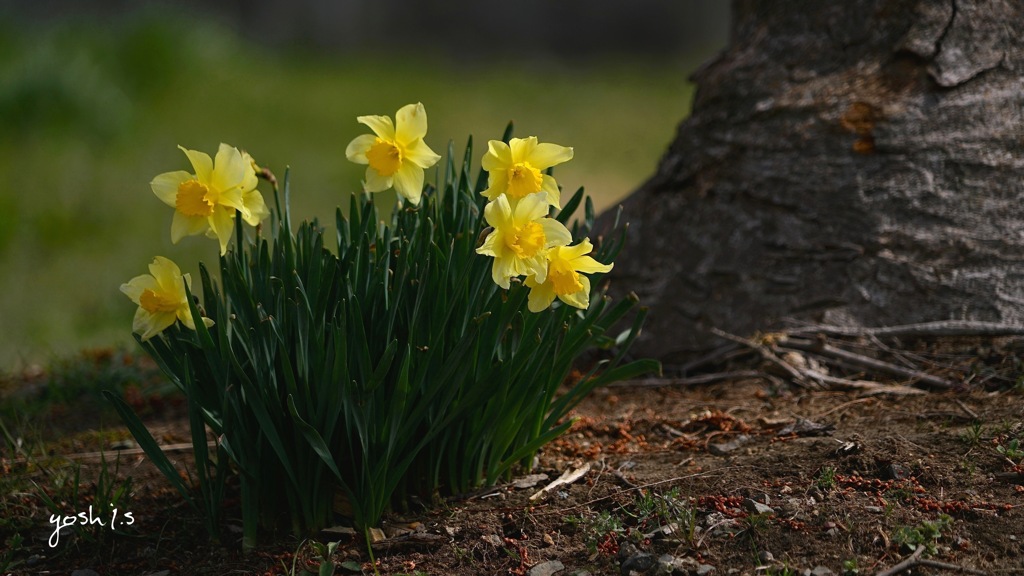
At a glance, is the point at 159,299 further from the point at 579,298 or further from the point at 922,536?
the point at 922,536

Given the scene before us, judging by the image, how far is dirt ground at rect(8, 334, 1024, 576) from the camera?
1699mm

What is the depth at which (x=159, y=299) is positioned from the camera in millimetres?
1753

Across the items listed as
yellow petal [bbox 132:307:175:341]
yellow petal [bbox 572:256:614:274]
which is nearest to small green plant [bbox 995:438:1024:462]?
yellow petal [bbox 572:256:614:274]

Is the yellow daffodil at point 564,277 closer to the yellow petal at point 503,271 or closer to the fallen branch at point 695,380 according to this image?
the yellow petal at point 503,271

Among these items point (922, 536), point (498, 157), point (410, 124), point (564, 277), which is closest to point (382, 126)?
point (410, 124)

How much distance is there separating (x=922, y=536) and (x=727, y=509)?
1.10ft

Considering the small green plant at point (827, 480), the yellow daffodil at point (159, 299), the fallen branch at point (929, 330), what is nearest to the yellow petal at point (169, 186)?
the yellow daffodil at point (159, 299)

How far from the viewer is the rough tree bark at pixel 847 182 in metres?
2.57

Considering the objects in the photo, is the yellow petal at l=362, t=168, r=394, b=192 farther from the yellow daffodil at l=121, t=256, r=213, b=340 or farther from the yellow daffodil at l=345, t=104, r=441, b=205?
the yellow daffodil at l=121, t=256, r=213, b=340

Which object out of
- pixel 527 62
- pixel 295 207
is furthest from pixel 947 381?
pixel 527 62

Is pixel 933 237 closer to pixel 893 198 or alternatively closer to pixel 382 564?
pixel 893 198

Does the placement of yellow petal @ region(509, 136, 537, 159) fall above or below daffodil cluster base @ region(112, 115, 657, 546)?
above

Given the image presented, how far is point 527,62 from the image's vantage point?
1102 cm

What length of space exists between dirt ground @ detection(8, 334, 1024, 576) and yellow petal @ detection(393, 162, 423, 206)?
64 centimetres
